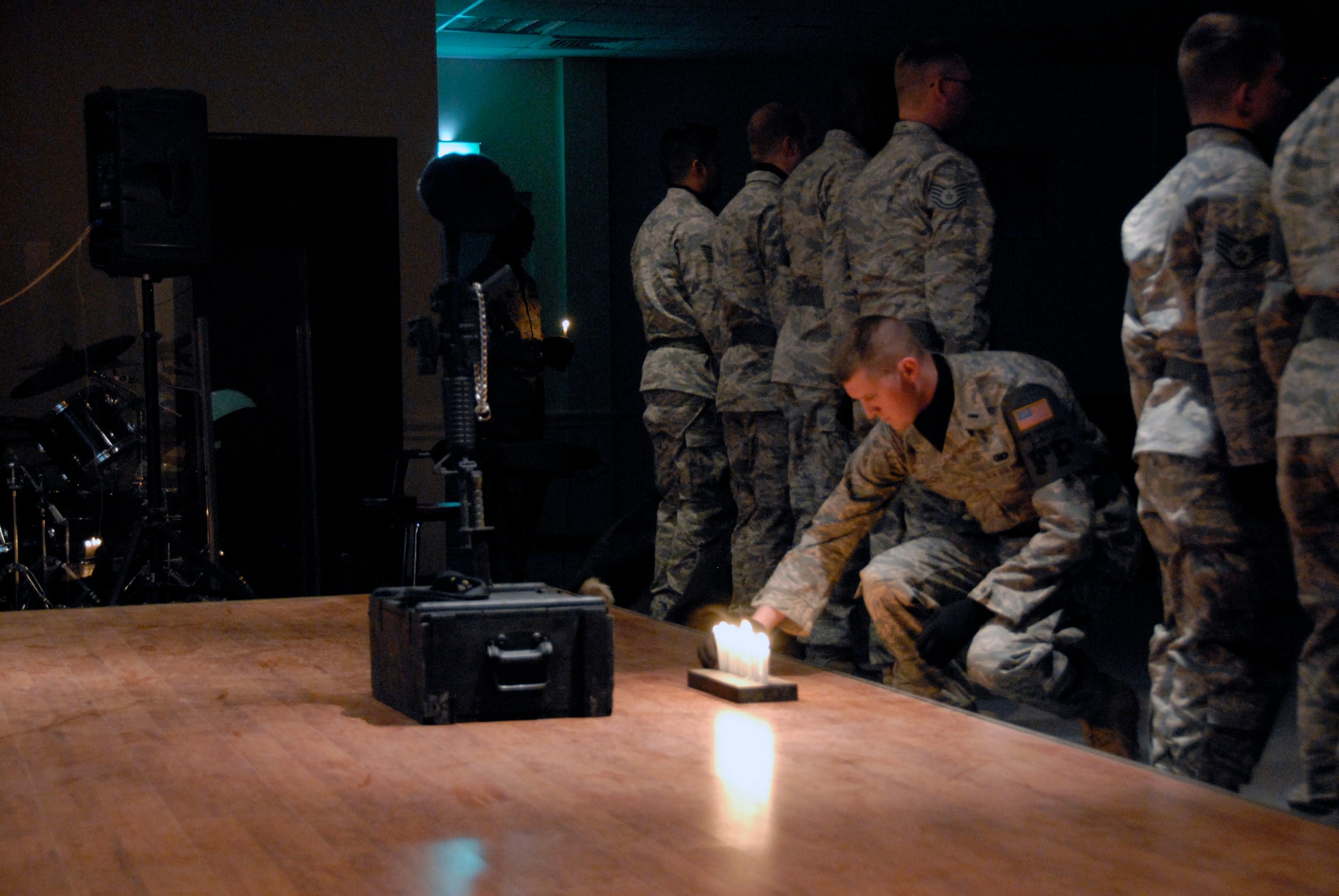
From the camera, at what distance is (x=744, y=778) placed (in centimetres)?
185

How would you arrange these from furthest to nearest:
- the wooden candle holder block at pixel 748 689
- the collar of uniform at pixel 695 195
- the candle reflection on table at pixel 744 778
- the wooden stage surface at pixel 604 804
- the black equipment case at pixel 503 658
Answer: the collar of uniform at pixel 695 195
the wooden candle holder block at pixel 748 689
the black equipment case at pixel 503 658
the candle reflection on table at pixel 744 778
the wooden stage surface at pixel 604 804

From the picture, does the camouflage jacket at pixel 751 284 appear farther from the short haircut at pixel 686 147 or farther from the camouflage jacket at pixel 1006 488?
the camouflage jacket at pixel 1006 488

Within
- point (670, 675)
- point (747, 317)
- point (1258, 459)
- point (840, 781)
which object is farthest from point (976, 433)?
point (747, 317)

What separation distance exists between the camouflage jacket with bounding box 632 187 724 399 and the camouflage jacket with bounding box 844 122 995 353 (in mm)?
1136

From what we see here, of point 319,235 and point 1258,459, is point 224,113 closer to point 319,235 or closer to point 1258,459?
point 319,235

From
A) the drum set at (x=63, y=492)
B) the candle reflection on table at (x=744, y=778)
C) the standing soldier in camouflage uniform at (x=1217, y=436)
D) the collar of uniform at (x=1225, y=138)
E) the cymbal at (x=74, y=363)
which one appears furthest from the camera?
the cymbal at (x=74, y=363)

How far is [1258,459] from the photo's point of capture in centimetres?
257

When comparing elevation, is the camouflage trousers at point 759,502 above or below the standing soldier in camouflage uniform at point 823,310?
below

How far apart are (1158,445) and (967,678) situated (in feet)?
2.75

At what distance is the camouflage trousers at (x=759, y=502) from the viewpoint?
4605 mm

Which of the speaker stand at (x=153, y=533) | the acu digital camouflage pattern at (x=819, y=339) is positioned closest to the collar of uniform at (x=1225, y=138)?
the acu digital camouflage pattern at (x=819, y=339)

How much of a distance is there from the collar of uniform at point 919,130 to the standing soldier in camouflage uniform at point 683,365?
125 cm

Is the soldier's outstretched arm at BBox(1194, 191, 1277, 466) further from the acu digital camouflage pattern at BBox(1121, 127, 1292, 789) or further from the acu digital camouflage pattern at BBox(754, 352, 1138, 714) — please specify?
the acu digital camouflage pattern at BBox(754, 352, 1138, 714)

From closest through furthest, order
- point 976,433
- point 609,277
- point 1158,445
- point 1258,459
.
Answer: point 1258,459 < point 1158,445 < point 976,433 < point 609,277
